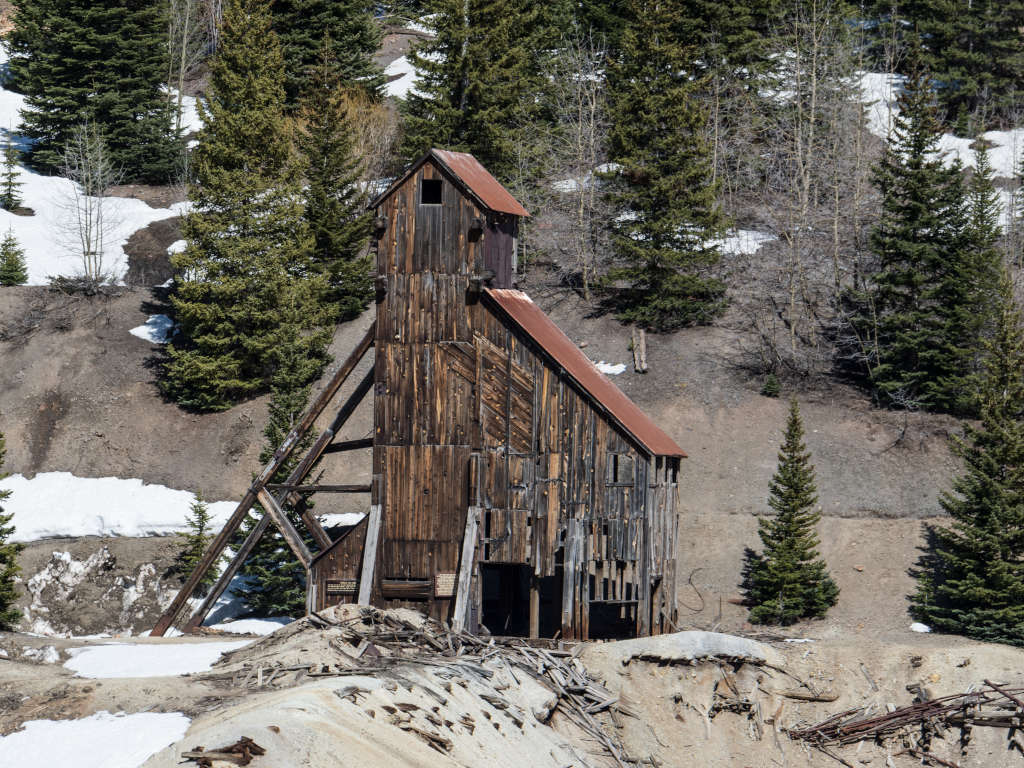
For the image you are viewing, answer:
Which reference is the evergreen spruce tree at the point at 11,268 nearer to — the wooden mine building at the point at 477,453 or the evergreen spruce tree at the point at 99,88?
the evergreen spruce tree at the point at 99,88

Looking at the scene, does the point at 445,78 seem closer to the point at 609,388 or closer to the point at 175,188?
the point at 175,188

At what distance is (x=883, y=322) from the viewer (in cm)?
4441

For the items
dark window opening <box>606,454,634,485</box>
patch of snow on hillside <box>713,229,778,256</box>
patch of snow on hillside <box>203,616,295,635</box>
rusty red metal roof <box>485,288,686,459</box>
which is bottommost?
patch of snow on hillside <box>203,616,295,635</box>

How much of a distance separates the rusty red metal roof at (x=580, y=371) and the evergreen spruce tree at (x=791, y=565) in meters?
6.79

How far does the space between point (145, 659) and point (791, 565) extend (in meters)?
18.9

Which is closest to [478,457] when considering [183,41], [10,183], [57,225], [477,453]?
[477,453]

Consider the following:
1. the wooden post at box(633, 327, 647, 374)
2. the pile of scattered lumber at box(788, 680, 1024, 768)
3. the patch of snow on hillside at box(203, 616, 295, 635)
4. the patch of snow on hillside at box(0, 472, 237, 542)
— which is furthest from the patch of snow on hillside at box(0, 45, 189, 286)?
the pile of scattered lumber at box(788, 680, 1024, 768)

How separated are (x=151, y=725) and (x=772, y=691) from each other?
1372 centimetres

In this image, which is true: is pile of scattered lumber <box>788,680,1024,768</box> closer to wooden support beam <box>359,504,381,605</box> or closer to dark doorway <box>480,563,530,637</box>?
dark doorway <box>480,563,530,637</box>

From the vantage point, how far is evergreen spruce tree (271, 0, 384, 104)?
213 feet

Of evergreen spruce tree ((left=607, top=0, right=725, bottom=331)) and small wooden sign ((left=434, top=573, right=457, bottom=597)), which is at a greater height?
evergreen spruce tree ((left=607, top=0, right=725, bottom=331))

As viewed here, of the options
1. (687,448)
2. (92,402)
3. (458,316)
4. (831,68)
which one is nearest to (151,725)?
(458,316)

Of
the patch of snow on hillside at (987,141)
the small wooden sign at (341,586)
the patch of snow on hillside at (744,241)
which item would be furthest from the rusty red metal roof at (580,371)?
the patch of snow on hillside at (987,141)

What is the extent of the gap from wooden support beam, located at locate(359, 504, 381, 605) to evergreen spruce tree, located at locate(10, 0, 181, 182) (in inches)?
1774
